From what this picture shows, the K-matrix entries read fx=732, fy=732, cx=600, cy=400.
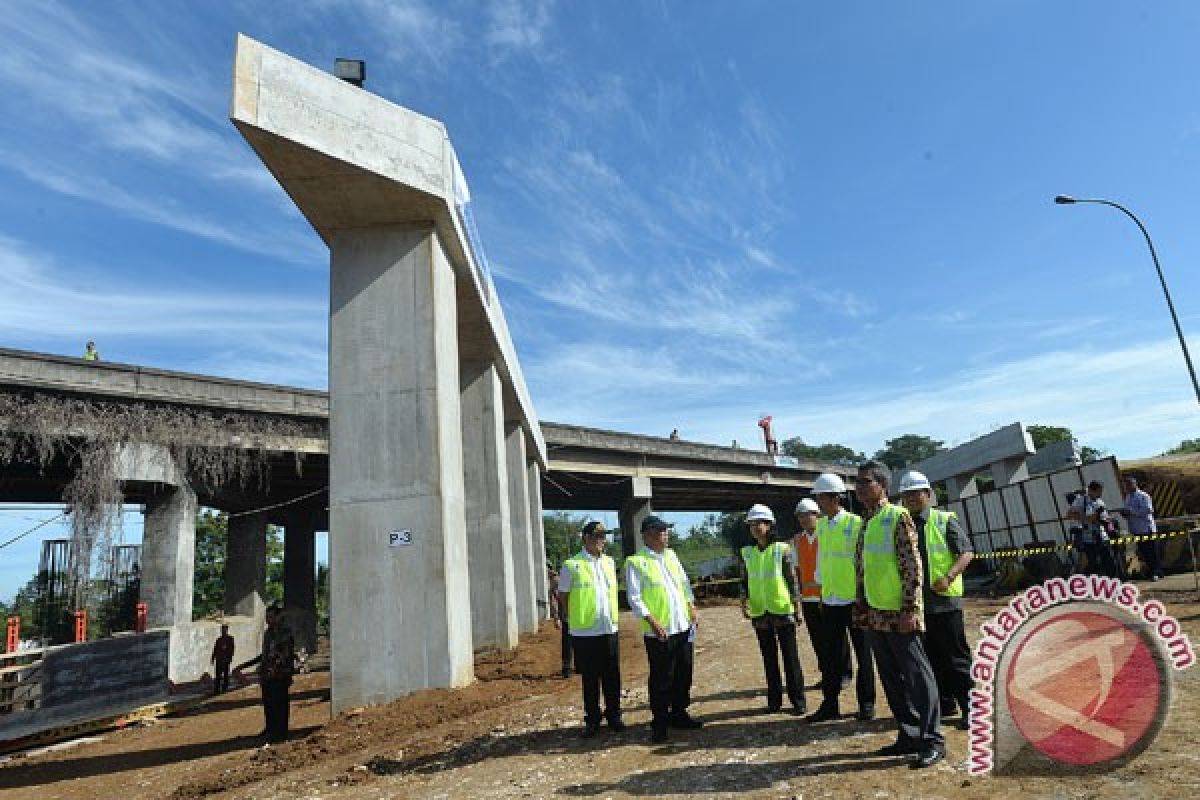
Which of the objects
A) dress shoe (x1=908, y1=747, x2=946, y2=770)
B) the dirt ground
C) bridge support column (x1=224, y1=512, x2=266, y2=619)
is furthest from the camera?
bridge support column (x1=224, y1=512, x2=266, y2=619)

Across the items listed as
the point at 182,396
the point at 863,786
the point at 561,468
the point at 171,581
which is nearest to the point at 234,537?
the point at 171,581

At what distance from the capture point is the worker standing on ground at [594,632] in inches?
252

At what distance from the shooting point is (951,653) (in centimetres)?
530

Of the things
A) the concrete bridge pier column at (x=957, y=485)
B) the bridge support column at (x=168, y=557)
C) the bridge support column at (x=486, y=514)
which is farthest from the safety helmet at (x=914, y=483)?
the concrete bridge pier column at (x=957, y=485)

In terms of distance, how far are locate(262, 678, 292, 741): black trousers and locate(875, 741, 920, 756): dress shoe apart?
699cm

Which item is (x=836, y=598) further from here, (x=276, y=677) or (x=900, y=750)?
(x=276, y=677)

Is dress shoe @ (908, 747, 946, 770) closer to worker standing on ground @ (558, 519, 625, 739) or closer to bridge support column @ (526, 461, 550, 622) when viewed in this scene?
worker standing on ground @ (558, 519, 625, 739)

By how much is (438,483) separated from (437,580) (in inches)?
46.0

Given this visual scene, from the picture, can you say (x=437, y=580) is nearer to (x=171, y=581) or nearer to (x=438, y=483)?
(x=438, y=483)

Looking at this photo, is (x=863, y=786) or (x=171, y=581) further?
(x=171, y=581)

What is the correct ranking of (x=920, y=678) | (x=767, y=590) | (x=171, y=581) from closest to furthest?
(x=920, y=678) → (x=767, y=590) → (x=171, y=581)

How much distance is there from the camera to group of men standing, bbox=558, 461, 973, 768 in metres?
4.70

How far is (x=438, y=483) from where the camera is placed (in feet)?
29.8

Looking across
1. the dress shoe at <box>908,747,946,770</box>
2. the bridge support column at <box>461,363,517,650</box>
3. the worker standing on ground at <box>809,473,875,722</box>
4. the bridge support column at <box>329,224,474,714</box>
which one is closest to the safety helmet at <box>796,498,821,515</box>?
the worker standing on ground at <box>809,473,875,722</box>
